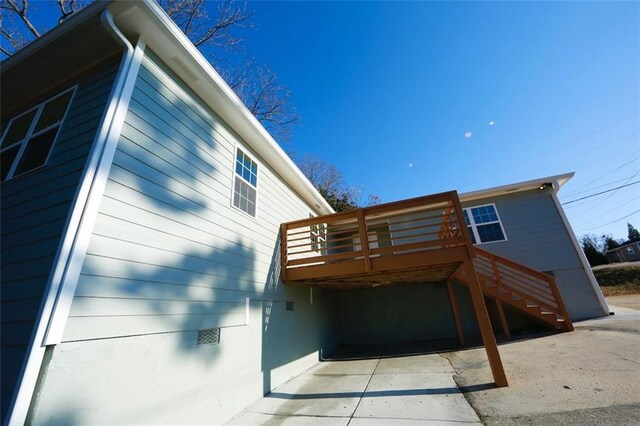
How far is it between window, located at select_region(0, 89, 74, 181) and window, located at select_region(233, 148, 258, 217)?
2416 millimetres

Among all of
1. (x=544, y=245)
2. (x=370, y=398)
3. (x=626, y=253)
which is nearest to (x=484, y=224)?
(x=544, y=245)

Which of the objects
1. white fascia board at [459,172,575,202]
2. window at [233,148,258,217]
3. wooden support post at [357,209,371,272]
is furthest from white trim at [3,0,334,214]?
white fascia board at [459,172,575,202]

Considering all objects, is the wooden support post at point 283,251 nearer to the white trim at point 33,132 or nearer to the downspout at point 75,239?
the downspout at point 75,239

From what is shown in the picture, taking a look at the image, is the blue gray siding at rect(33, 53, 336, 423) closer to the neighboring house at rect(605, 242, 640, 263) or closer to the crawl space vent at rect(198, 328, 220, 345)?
the crawl space vent at rect(198, 328, 220, 345)

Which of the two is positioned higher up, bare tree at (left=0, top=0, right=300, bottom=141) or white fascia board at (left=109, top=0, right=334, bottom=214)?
bare tree at (left=0, top=0, right=300, bottom=141)

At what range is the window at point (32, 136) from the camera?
3322 millimetres

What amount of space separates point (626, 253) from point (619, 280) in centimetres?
2946

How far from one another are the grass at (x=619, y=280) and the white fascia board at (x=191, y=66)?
22719 millimetres

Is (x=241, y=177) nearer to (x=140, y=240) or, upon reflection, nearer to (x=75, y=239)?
(x=140, y=240)

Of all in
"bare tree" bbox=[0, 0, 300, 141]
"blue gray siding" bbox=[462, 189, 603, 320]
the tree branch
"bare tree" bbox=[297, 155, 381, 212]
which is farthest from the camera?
"bare tree" bbox=[297, 155, 381, 212]

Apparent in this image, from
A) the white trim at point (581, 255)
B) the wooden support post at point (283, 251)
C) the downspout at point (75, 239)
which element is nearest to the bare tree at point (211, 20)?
the wooden support post at point (283, 251)

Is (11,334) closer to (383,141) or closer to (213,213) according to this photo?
(213,213)

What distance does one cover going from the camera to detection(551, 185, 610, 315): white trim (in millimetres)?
7699

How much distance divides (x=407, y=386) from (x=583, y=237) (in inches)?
2678
